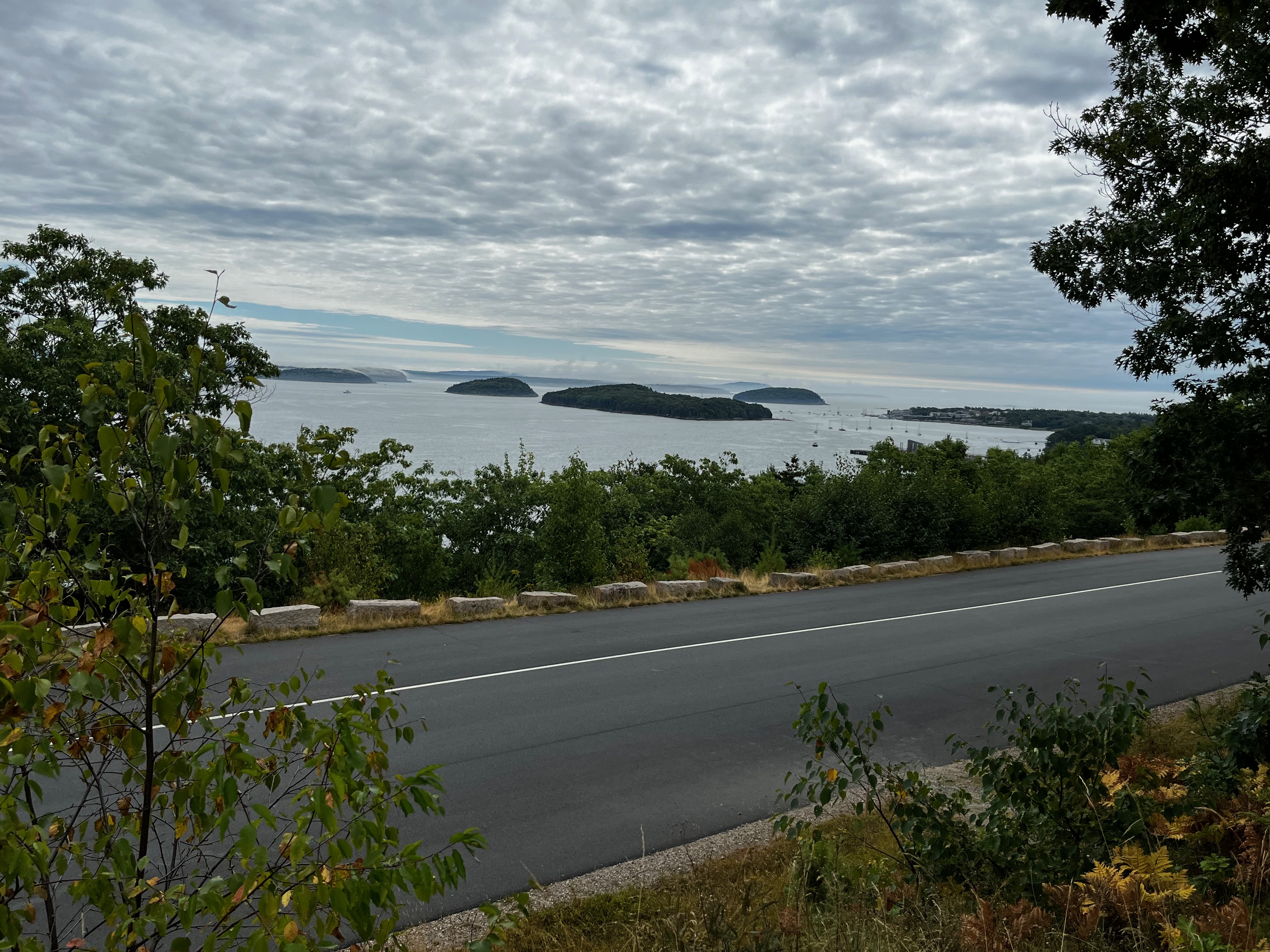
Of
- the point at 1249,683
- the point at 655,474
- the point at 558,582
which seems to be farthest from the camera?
the point at 655,474

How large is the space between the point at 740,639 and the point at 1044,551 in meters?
14.8

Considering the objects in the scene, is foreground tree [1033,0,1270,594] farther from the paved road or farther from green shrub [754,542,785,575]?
green shrub [754,542,785,575]

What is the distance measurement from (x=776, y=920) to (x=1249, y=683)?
8.47 metres

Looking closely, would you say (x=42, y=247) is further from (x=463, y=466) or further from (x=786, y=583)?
(x=786, y=583)

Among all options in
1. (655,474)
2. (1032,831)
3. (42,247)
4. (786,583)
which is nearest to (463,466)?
(655,474)

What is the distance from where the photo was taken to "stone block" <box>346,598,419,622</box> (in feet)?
42.4

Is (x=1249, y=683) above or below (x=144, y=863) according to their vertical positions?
below

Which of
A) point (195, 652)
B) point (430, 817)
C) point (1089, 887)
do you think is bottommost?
point (430, 817)

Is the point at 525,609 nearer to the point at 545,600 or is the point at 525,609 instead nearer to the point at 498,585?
the point at 545,600

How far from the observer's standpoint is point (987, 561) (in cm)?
2230

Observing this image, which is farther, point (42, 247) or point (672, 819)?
point (42, 247)

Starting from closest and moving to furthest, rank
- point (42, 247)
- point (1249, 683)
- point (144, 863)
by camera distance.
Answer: point (144, 863), point (1249, 683), point (42, 247)

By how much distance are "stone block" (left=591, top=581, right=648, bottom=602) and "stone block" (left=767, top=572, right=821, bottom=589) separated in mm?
3418

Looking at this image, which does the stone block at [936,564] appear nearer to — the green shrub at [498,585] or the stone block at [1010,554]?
the stone block at [1010,554]
